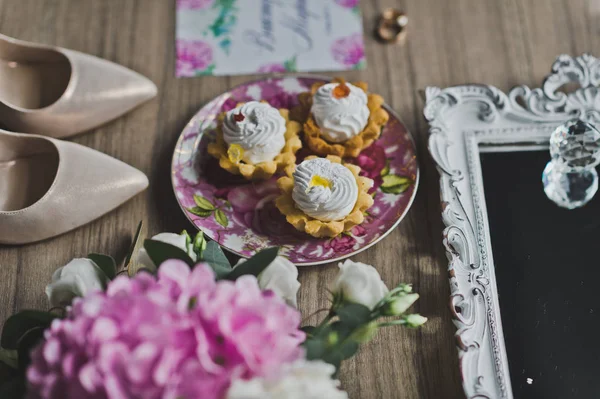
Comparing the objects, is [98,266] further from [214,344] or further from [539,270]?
[539,270]

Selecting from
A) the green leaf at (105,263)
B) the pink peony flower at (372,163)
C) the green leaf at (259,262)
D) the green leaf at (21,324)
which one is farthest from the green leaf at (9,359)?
the pink peony flower at (372,163)

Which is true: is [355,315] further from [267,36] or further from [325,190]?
[267,36]

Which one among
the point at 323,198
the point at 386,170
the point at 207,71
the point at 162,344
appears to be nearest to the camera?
Result: the point at 162,344

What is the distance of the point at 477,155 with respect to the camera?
81 cm

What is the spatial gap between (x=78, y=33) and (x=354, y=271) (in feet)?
2.11

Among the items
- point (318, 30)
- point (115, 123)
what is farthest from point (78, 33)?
point (318, 30)

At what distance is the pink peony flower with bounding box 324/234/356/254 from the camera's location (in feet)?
2.40

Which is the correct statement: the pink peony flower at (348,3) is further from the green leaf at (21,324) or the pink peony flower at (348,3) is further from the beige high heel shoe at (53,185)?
the green leaf at (21,324)

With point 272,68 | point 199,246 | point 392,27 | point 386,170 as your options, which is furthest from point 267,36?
point 199,246

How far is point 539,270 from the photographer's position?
28.8 inches

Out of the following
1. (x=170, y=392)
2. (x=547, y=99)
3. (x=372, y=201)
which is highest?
(x=547, y=99)

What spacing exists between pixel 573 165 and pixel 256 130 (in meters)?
0.41

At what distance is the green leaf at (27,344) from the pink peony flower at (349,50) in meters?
0.58

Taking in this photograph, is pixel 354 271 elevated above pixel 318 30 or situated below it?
below
